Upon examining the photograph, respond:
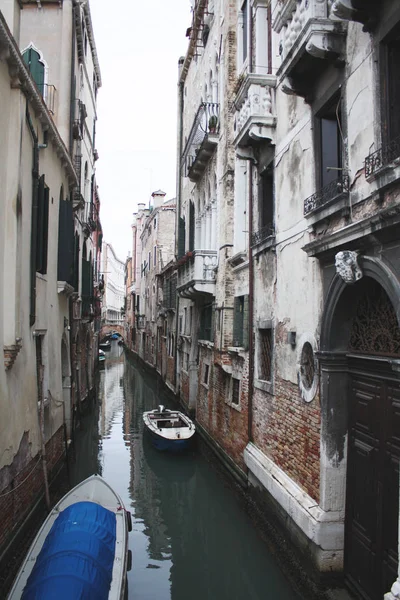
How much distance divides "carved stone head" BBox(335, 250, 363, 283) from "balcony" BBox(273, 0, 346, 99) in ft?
6.12

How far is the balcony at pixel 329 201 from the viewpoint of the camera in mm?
5031

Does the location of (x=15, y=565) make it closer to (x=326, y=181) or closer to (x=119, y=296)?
(x=326, y=181)

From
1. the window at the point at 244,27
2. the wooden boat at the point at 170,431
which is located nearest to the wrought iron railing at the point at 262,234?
the window at the point at 244,27

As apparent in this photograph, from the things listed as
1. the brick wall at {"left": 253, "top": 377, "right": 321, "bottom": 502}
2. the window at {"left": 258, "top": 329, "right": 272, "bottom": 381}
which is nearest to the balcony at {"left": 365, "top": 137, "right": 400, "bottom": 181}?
the brick wall at {"left": 253, "top": 377, "right": 321, "bottom": 502}

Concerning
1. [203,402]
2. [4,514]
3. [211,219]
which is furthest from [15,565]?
[211,219]

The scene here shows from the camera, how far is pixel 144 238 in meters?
38.6

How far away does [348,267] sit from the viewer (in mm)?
4801

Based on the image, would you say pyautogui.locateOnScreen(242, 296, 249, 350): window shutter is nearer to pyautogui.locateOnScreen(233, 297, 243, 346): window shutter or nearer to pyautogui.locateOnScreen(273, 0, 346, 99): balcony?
pyautogui.locateOnScreen(233, 297, 243, 346): window shutter

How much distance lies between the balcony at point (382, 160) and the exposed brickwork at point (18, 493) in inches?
202

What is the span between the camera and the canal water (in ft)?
21.4

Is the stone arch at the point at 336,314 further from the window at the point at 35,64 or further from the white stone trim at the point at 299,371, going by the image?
the window at the point at 35,64

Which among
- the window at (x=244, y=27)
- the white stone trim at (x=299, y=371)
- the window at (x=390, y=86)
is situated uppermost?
the window at (x=244, y=27)

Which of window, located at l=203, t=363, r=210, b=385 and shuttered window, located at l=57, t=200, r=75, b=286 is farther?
window, located at l=203, t=363, r=210, b=385

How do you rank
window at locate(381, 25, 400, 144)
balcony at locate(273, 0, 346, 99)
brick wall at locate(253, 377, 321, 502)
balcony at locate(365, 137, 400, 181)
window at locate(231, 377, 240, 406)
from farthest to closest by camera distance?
window at locate(231, 377, 240, 406), brick wall at locate(253, 377, 321, 502), balcony at locate(273, 0, 346, 99), window at locate(381, 25, 400, 144), balcony at locate(365, 137, 400, 181)
